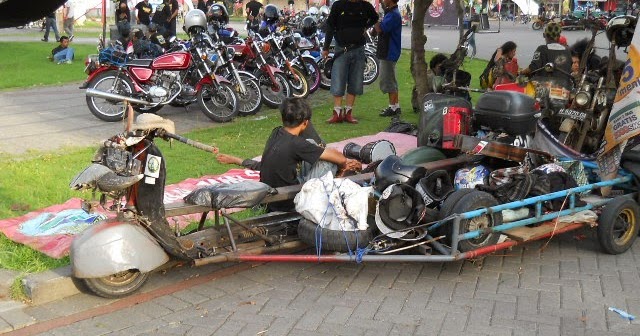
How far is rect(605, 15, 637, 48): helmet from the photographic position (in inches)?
249

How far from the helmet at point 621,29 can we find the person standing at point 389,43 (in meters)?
4.32

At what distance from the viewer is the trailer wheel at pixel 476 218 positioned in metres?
4.53

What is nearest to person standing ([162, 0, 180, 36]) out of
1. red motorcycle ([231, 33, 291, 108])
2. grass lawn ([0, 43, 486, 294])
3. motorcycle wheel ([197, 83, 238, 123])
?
grass lawn ([0, 43, 486, 294])

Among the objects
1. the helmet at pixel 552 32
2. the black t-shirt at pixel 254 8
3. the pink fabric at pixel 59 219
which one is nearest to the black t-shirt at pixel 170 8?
the black t-shirt at pixel 254 8

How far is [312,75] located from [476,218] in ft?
28.5

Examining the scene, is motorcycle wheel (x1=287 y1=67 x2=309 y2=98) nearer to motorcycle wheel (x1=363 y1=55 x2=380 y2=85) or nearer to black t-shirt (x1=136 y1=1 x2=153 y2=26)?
motorcycle wheel (x1=363 y1=55 x2=380 y2=85)

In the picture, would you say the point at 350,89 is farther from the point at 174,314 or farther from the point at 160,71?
the point at 174,314

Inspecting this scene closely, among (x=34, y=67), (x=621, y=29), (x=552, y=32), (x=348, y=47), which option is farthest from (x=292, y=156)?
(x=34, y=67)

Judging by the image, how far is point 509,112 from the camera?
5.50 meters

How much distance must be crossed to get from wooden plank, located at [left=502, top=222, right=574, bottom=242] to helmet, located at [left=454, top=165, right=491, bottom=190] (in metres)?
0.46

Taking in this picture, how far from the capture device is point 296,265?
5039mm

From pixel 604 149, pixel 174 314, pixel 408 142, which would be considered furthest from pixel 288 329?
pixel 408 142

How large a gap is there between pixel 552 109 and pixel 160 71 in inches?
237

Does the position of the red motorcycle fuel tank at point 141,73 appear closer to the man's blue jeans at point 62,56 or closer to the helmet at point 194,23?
the helmet at point 194,23
